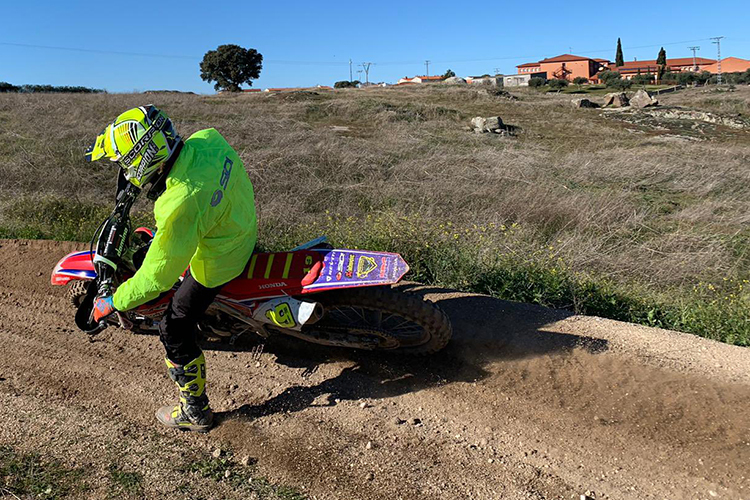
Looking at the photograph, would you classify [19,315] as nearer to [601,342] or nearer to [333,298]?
[333,298]

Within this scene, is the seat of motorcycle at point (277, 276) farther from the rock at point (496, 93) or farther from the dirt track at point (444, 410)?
the rock at point (496, 93)

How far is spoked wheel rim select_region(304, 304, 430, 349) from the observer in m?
4.52

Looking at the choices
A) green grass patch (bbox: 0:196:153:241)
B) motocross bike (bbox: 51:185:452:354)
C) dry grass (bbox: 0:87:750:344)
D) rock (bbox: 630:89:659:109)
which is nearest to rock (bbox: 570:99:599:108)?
rock (bbox: 630:89:659:109)

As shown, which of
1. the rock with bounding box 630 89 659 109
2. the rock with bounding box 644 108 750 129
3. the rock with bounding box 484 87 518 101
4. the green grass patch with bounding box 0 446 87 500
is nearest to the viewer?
the green grass patch with bounding box 0 446 87 500

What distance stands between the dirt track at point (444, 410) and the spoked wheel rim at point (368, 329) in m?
0.31

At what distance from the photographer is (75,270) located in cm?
484

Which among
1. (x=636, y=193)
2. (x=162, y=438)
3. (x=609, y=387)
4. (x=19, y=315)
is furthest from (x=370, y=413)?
(x=636, y=193)

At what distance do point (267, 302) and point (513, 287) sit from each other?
3014 millimetres

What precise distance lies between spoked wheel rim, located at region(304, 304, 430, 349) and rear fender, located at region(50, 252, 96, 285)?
6.13 feet

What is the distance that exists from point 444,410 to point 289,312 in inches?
52.3

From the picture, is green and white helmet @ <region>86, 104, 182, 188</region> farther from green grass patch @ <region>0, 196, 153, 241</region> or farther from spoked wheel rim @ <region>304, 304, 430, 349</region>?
green grass patch @ <region>0, 196, 153, 241</region>

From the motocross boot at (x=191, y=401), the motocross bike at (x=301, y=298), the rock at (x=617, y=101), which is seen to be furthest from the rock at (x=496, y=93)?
the motocross boot at (x=191, y=401)

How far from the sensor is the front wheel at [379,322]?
14.3ft

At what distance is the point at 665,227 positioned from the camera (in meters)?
9.27
